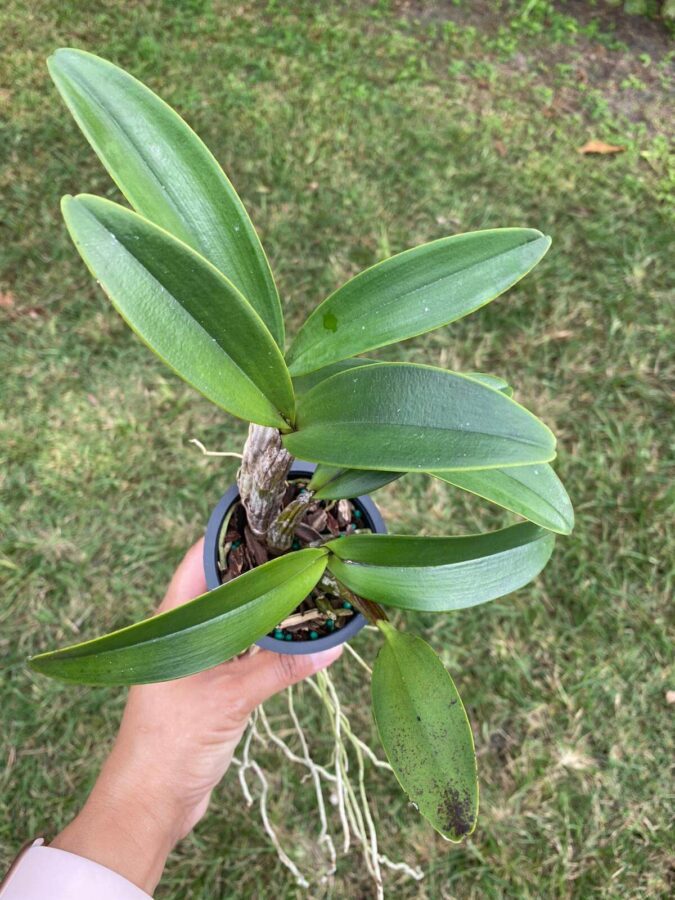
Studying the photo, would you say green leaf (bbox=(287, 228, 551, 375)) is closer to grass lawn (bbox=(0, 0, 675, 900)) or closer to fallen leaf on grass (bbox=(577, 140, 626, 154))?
grass lawn (bbox=(0, 0, 675, 900))

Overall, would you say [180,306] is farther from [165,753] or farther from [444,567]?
[165,753]

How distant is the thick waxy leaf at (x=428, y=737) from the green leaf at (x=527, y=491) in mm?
184

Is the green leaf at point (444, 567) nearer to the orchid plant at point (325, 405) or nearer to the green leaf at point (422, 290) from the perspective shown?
the orchid plant at point (325, 405)

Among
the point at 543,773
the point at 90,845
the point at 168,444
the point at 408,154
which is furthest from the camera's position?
the point at 408,154

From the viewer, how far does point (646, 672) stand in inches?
54.0

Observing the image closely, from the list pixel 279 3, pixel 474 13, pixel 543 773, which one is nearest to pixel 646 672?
pixel 543 773

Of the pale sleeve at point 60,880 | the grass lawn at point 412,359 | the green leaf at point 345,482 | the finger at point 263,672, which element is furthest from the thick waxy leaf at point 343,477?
the grass lawn at point 412,359

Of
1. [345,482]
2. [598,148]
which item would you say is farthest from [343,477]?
[598,148]

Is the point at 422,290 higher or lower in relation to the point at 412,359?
higher

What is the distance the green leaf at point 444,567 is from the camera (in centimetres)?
66

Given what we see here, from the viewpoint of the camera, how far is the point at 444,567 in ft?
2.16

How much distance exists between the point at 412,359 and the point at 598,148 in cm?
85

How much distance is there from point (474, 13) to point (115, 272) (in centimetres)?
194

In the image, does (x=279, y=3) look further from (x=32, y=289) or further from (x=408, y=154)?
(x=32, y=289)
